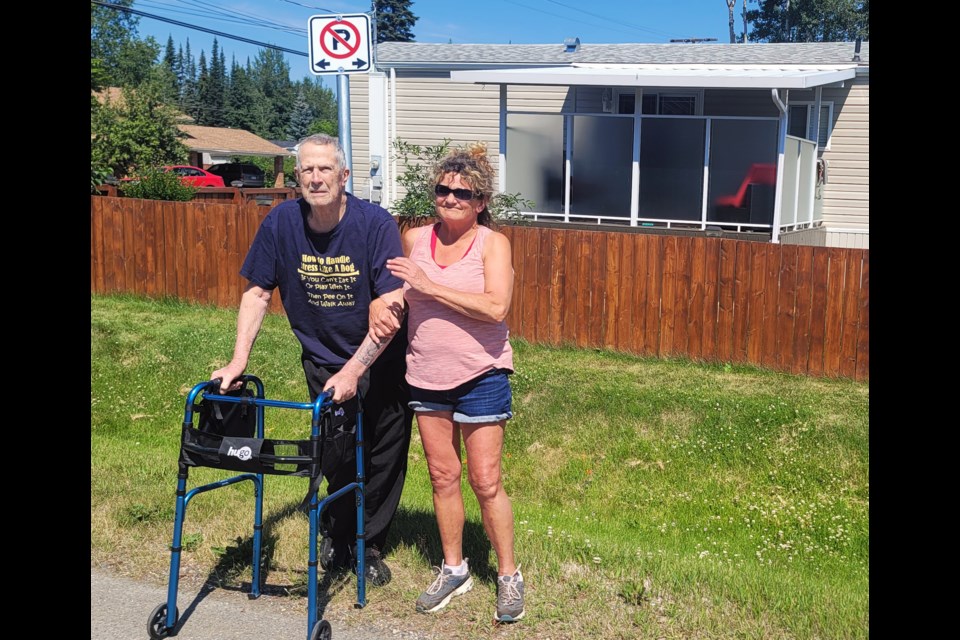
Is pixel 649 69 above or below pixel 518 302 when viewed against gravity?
above

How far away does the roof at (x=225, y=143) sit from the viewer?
57041 millimetres

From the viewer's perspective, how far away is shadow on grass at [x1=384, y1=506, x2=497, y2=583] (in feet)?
15.8

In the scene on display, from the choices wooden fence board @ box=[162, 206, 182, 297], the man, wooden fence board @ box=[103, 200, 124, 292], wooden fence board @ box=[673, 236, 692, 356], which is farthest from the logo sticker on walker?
wooden fence board @ box=[103, 200, 124, 292]

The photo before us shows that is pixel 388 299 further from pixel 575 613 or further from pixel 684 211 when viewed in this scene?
pixel 684 211

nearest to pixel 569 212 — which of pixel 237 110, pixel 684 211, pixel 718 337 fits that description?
pixel 684 211

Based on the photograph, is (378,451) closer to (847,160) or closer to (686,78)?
(686,78)

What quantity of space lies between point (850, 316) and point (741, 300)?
1189 mm

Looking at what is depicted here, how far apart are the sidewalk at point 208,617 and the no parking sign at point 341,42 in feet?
14.1

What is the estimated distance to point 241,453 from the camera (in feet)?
12.8

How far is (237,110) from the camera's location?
330 feet

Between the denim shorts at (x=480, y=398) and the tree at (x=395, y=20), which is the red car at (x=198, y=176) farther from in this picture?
the tree at (x=395, y=20)

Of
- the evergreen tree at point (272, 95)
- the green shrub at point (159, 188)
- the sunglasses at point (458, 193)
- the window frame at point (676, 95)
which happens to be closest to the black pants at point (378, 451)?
the sunglasses at point (458, 193)

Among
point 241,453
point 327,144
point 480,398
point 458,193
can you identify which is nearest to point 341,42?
point 327,144
